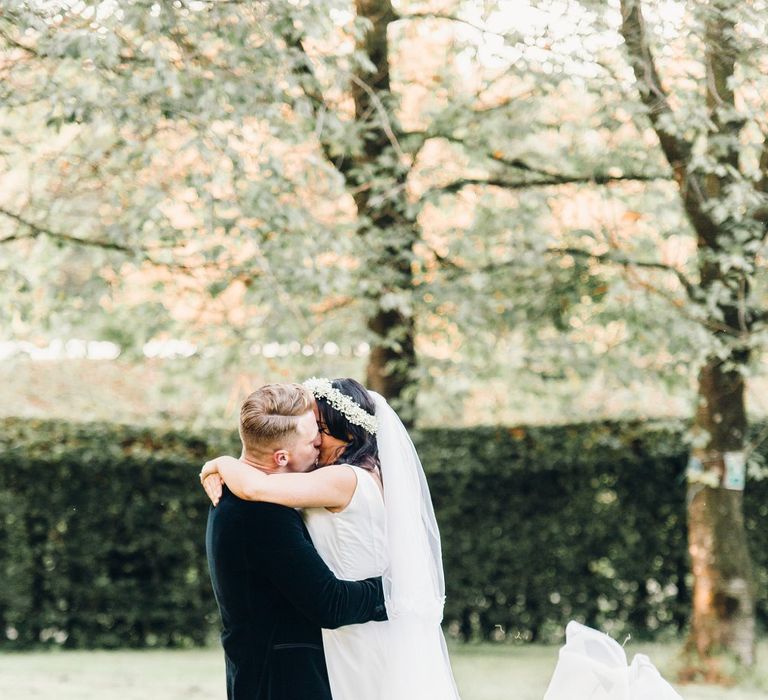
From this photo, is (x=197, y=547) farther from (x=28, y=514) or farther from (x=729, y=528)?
(x=729, y=528)

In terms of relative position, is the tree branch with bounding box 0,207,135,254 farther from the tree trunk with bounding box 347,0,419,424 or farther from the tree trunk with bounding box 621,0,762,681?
the tree trunk with bounding box 621,0,762,681

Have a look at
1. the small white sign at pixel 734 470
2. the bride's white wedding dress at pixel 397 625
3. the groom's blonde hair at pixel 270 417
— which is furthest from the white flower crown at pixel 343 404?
the small white sign at pixel 734 470

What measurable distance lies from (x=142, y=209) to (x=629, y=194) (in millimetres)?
3868

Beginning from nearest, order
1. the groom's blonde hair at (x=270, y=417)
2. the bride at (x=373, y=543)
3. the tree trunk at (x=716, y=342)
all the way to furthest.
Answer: the groom's blonde hair at (x=270, y=417) < the bride at (x=373, y=543) < the tree trunk at (x=716, y=342)

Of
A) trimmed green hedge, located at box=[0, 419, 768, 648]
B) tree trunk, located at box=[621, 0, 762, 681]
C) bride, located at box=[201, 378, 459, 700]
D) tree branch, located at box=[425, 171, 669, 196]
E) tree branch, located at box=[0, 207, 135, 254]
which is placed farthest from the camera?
trimmed green hedge, located at box=[0, 419, 768, 648]

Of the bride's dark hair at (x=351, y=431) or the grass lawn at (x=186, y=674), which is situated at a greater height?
the bride's dark hair at (x=351, y=431)

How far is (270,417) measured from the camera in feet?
10.8

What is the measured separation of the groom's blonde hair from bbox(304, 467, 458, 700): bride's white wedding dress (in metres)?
0.29

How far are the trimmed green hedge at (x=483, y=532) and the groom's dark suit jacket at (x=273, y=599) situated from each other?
621 centimetres

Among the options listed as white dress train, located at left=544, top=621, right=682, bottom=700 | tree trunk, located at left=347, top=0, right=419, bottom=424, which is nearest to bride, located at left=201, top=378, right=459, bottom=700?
white dress train, located at left=544, top=621, right=682, bottom=700

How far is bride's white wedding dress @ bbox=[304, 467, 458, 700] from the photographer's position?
344cm

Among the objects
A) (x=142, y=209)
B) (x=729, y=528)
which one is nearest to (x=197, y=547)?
(x=142, y=209)

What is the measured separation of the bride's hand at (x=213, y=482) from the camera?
130 inches

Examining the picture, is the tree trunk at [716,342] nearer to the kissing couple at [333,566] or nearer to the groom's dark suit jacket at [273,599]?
the kissing couple at [333,566]
